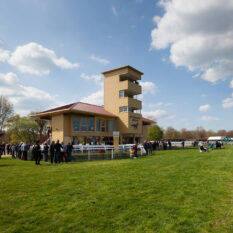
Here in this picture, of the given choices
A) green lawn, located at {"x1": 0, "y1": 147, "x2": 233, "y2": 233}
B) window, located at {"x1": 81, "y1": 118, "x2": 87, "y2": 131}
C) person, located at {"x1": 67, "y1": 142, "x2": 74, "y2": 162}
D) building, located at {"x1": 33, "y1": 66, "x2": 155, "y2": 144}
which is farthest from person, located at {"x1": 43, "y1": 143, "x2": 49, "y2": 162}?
window, located at {"x1": 81, "y1": 118, "x2": 87, "y2": 131}

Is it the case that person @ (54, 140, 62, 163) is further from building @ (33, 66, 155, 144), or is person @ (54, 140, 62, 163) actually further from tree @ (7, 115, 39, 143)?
tree @ (7, 115, 39, 143)

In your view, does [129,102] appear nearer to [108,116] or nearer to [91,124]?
[108,116]

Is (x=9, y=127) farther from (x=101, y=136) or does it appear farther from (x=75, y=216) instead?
(x=75, y=216)

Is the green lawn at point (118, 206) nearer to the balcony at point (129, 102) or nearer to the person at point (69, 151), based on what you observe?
the person at point (69, 151)

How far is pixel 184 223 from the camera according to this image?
423 cm

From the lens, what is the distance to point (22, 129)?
5016 centimetres

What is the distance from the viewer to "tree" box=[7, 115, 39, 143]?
48.5 m

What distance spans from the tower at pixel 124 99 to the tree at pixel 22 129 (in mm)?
25013

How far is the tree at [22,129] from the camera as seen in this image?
48528 millimetres

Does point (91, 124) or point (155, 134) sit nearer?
point (91, 124)

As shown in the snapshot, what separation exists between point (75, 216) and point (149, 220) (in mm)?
1794

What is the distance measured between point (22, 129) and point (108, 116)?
29.2 m

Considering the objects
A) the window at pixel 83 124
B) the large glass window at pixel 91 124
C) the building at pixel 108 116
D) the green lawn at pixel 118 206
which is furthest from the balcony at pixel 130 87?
the green lawn at pixel 118 206

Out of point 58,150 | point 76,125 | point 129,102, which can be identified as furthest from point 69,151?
point 129,102
